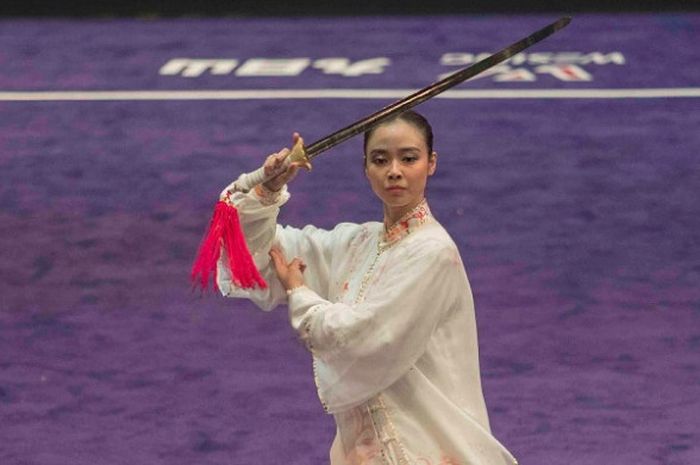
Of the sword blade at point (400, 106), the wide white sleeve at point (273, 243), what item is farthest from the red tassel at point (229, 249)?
the sword blade at point (400, 106)

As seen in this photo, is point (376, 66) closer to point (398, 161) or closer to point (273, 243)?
point (273, 243)

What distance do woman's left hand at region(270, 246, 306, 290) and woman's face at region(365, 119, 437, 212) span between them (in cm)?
29

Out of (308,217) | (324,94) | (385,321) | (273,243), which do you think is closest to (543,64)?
(324,94)

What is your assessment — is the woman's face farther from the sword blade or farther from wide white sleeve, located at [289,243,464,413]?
wide white sleeve, located at [289,243,464,413]

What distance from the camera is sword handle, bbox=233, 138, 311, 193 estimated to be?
13.0 ft

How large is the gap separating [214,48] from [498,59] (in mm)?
6433

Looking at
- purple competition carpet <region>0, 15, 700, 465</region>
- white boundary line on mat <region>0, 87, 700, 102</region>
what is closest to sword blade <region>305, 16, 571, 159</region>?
purple competition carpet <region>0, 15, 700, 465</region>

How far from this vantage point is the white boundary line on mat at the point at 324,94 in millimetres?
9219

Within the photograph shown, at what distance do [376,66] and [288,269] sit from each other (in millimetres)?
5808

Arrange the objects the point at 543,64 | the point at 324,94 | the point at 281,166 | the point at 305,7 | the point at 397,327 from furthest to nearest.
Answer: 1. the point at 305,7
2. the point at 543,64
3. the point at 324,94
4. the point at 281,166
5. the point at 397,327

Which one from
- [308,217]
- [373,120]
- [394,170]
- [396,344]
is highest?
[373,120]

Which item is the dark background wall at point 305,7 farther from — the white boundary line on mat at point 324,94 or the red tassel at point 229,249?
the red tassel at point 229,249

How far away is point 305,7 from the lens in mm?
11281

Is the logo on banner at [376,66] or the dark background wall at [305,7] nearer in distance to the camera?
the logo on banner at [376,66]
